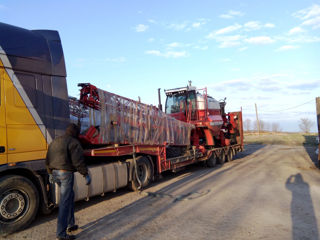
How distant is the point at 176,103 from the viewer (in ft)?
45.6

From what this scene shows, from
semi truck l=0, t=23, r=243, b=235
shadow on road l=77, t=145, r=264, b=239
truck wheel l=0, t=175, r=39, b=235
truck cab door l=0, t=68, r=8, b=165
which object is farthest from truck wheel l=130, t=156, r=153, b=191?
truck cab door l=0, t=68, r=8, b=165

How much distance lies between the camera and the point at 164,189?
8.19 meters

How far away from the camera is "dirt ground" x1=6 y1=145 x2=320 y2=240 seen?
15.2 feet

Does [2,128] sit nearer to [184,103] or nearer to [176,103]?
[184,103]

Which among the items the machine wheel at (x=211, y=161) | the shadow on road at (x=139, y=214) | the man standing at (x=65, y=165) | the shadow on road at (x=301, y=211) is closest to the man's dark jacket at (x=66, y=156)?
the man standing at (x=65, y=165)

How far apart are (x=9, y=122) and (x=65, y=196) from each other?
177cm

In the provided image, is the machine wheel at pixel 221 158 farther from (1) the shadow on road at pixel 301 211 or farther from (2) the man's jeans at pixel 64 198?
(2) the man's jeans at pixel 64 198

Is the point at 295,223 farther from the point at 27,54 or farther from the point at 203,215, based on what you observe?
the point at 27,54

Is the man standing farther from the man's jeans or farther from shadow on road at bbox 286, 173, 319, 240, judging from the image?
shadow on road at bbox 286, 173, 319, 240

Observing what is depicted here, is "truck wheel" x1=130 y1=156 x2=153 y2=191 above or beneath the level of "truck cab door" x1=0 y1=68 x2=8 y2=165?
beneath

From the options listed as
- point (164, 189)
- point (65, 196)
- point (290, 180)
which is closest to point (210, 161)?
point (290, 180)

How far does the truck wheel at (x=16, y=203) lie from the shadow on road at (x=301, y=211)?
476 cm

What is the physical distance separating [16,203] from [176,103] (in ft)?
33.0

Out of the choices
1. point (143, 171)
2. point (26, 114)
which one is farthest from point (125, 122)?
point (26, 114)
